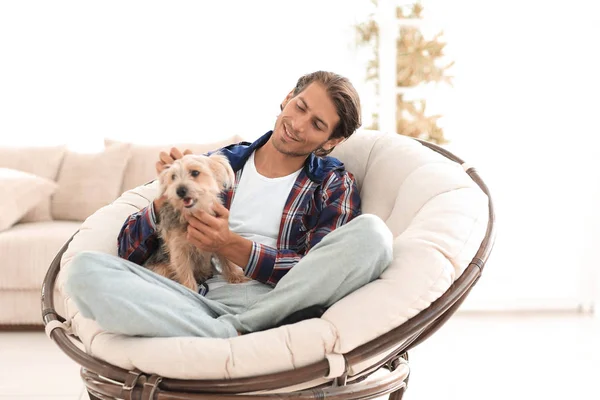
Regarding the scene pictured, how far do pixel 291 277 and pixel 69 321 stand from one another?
2.17ft

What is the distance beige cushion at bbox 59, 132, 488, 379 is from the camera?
1.56 m

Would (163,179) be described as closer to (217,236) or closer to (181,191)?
(181,191)

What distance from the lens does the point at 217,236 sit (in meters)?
1.96

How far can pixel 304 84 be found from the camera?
2332 mm

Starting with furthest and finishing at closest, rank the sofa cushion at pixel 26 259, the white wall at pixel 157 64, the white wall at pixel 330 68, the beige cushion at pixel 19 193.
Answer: the white wall at pixel 157 64 < the white wall at pixel 330 68 < the beige cushion at pixel 19 193 < the sofa cushion at pixel 26 259

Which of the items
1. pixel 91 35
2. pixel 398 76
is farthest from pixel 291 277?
pixel 91 35

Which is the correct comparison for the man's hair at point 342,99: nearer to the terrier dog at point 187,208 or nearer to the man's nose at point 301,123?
the man's nose at point 301,123

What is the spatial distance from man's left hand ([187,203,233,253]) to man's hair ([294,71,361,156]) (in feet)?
1.76

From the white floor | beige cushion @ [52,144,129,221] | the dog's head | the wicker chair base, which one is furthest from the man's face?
beige cushion @ [52,144,129,221]

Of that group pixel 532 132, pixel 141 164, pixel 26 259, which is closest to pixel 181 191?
pixel 26 259

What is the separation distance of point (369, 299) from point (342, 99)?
806 mm

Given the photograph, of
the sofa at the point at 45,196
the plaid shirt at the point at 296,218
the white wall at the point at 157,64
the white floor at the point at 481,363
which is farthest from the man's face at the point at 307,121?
the white wall at the point at 157,64

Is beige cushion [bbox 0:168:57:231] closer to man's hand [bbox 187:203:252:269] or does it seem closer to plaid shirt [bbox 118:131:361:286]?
plaid shirt [bbox 118:131:361:286]

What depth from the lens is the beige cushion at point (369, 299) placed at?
5.11ft
